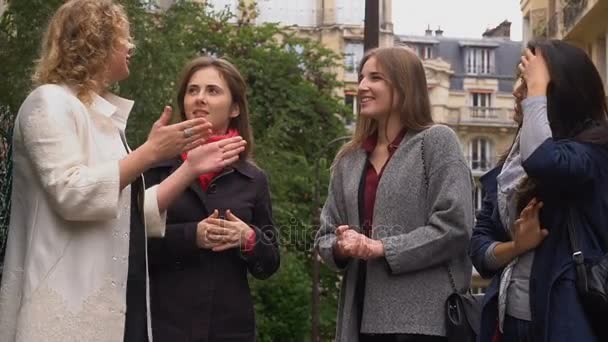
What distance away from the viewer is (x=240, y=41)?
31391 millimetres

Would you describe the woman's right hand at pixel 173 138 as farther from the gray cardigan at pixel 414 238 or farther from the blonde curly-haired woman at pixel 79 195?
the gray cardigan at pixel 414 238

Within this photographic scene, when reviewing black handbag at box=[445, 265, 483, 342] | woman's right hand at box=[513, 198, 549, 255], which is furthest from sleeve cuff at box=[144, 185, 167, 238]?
woman's right hand at box=[513, 198, 549, 255]

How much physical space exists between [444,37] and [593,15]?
56.8 m

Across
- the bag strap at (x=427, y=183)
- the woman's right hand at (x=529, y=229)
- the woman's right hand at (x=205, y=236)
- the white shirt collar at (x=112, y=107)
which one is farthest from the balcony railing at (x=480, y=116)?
the white shirt collar at (x=112, y=107)

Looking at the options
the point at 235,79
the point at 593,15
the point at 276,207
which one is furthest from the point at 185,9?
the point at 593,15

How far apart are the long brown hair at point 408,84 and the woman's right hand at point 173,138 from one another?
164 cm

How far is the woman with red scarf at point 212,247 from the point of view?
5762mm

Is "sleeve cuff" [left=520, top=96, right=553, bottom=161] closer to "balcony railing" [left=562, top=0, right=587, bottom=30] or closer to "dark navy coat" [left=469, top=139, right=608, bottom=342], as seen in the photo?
"dark navy coat" [left=469, top=139, right=608, bottom=342]

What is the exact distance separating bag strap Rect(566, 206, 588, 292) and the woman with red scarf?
156cm

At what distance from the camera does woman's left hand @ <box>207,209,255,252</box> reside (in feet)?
18.8

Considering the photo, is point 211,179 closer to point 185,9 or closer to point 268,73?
point 185,9

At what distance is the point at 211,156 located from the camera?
514 cm

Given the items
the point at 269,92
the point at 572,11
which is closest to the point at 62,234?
the point at 269,92

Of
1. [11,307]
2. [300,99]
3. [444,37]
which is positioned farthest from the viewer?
[444,37]
